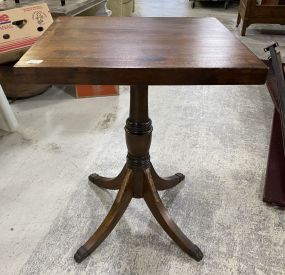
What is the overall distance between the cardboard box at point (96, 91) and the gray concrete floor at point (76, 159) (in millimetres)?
51

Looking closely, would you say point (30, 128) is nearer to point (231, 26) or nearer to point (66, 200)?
point (66, 200)

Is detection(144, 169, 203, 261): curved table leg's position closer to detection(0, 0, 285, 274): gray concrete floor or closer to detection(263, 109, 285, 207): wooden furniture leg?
detection(0, 0, 285, 274): gray concrete floor

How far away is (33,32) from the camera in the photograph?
1.69 meters

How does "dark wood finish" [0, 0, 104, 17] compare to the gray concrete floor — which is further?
"dark wood finish" [0, 0, 104, 17]

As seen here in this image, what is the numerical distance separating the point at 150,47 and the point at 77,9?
5.03 feet

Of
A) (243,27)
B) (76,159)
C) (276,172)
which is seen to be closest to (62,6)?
(76,159)

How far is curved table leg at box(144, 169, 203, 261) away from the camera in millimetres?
1049

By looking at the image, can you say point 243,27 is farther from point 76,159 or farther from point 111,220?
point 111,220

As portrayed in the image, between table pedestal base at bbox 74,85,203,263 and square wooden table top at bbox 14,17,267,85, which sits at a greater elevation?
square wooden table top at bbox 14,17,267,85

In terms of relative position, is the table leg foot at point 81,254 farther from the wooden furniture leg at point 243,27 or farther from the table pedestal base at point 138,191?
the wooden furniture leg at point 243,27

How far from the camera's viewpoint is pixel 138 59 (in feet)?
2.35

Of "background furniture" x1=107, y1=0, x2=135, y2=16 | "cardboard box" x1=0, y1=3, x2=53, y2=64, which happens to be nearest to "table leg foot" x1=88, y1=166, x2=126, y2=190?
"cardboard box" x1=0, y1=3, x2=53, y2=64

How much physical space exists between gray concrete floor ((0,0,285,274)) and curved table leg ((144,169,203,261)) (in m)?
0.04

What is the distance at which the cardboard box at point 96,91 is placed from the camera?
2072 mm
